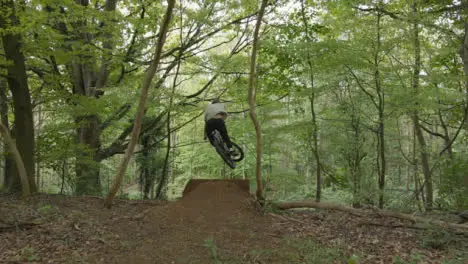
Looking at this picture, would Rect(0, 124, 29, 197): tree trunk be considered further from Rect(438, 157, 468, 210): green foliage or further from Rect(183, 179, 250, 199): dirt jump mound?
Rect(438, 157, 468, 210): green foliage

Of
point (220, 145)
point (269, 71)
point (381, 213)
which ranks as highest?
point (269, 71)

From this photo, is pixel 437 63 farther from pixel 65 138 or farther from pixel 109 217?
pixel 65 138

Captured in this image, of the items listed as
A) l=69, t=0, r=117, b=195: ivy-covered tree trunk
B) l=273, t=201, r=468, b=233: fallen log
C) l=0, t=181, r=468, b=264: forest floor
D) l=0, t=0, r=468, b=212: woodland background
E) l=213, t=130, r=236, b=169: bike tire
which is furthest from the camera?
l=69, t=0, r=117, b=195: ivy-covered tree trunk

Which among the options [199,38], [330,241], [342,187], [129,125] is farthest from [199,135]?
[330,241]

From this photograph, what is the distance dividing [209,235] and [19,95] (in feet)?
21.7

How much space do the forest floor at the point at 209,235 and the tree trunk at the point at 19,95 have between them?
4.17 ft

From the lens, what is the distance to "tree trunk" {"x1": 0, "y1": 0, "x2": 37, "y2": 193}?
8.44 m

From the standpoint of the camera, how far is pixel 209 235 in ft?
18.9

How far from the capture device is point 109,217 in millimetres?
7000

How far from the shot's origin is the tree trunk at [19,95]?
27.7 ft

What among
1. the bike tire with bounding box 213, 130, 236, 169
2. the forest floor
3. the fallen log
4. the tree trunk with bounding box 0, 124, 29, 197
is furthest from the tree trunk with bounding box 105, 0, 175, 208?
the fallen log

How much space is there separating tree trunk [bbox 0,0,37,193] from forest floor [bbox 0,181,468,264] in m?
1.27

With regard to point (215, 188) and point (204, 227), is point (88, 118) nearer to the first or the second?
point (215, 188)

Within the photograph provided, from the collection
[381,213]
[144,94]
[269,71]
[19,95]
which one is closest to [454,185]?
[381,213]
